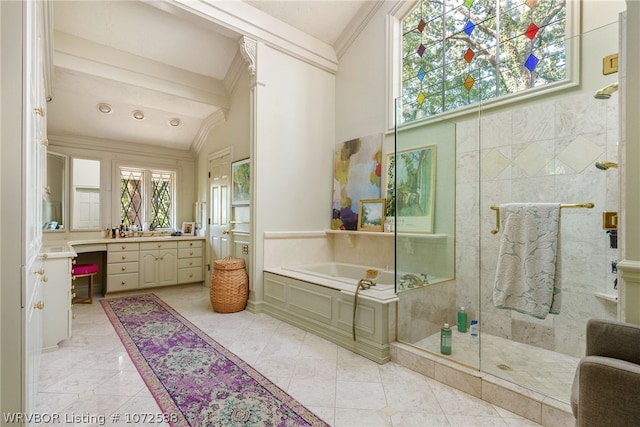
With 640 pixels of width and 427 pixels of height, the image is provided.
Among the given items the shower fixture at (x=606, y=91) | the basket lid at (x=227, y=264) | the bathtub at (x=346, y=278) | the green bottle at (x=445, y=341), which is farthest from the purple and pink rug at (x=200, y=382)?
the shower fixture at (x=606, y=91)

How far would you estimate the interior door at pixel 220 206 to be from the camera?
4566 millimetres

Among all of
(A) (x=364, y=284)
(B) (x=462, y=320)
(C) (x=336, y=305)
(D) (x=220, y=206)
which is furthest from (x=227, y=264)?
(B) (x=462, y=320)

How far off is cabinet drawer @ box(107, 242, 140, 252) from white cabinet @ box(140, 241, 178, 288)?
9 centimetres

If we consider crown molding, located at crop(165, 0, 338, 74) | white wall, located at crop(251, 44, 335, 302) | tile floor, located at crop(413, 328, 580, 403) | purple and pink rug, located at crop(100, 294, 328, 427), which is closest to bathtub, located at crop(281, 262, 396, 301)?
white wall, located at crop(251, 44, 335, 302)

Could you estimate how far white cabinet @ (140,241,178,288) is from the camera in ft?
15.2

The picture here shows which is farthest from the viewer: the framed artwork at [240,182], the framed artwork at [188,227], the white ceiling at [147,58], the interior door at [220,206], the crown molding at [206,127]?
the framed artwork at [188,227]

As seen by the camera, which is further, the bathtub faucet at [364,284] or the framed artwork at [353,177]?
the framed artwork at [353,177]

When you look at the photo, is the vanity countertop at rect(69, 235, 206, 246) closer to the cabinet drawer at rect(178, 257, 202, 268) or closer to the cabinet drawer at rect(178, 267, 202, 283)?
the cabinet drawer at rect(178, 257, 202, 268)

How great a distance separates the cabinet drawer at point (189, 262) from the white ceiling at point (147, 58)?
2173mm

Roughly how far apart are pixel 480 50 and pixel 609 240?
2106mm

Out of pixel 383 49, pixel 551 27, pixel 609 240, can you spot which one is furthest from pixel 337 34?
pixel 609 240

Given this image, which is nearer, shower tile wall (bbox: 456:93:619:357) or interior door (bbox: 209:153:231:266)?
shower tile wall (bbox: 456:93:619:357)

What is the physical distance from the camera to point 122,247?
4457 millimetres

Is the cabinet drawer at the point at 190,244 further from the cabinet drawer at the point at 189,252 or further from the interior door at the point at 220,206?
the interior door at the point at 220,206
